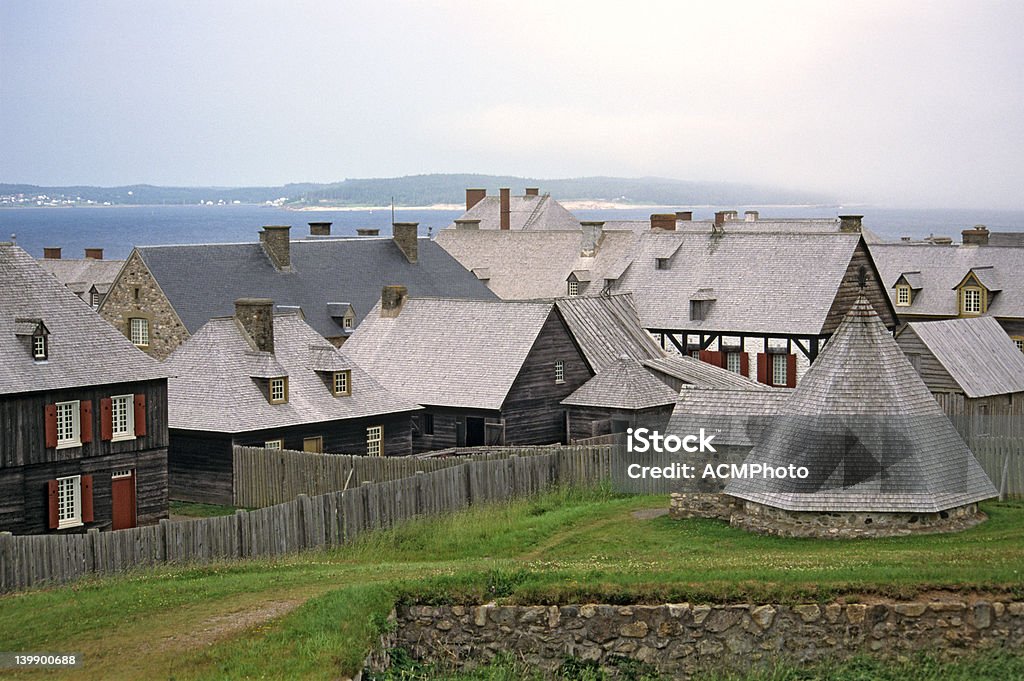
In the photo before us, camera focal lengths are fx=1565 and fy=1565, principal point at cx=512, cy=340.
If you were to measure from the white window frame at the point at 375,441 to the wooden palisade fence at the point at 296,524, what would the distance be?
26.6 feet

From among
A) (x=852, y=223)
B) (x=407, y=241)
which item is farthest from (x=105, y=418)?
(x=852, y=223)

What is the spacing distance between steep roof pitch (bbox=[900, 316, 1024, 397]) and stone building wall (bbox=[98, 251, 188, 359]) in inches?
994

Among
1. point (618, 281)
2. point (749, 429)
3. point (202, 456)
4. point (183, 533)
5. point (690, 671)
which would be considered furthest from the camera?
point (618, 281)

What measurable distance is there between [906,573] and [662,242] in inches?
1728

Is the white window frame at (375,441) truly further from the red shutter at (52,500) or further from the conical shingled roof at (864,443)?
the conical shingled roof at (864,443)

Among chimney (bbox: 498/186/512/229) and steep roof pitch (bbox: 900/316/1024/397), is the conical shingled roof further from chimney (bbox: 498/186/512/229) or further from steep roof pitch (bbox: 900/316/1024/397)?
chimney (bbox: 498/186/512/229)

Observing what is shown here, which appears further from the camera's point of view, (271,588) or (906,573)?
(271,588)

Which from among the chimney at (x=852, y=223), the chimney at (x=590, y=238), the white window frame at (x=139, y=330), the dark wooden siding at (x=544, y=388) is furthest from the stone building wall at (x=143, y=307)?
the chimney at (x=852, y=223)

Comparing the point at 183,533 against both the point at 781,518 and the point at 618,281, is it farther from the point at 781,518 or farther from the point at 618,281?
the point at 618,281

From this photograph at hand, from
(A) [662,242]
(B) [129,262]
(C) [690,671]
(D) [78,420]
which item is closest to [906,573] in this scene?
(C) [690,671]

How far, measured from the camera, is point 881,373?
1233 inches

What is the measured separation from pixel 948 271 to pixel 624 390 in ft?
96.4

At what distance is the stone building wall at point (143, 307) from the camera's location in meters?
55.5

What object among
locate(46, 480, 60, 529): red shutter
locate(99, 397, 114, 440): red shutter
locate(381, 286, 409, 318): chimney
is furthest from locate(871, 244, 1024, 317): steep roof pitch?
locate(46, 480, 60, 529): red shutter
